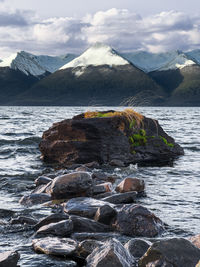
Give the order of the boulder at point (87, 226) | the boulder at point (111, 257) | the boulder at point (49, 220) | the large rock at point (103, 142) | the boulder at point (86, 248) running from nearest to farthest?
the boulder at point (111, 257) → the boulder at point (86, 248) → the boulder at point (87, 226) → the boulder at point (49, 220) → the large rock at point (103, 142)

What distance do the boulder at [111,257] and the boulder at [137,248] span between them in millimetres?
306

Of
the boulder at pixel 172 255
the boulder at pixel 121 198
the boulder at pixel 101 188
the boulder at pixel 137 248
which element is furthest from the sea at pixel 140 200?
the boulder at pixel 172 255

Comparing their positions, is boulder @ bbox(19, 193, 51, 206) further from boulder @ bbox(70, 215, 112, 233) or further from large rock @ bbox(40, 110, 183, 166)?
large rock @ bbox(40, 110, 183, 166)

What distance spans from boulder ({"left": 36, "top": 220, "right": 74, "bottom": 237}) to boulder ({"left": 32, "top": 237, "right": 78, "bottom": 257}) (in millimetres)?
416

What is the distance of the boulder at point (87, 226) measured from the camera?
6.35 metres

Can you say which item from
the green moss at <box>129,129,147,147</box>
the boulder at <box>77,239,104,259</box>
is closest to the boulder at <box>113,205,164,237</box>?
the boulder at <box>77,239,104,259</box>

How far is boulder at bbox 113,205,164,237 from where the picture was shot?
6410 millimetres

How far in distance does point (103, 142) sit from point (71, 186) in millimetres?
5789

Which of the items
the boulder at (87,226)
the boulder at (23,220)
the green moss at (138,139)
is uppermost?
the green moss at (138,139)

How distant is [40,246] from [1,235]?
1233mm

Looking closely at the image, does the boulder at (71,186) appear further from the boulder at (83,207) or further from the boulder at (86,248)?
the boulder at (86,248)

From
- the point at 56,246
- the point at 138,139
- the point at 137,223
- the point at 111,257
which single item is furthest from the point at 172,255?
the point at 138,139

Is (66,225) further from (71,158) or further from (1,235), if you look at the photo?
(71,158)

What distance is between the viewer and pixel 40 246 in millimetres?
5371
